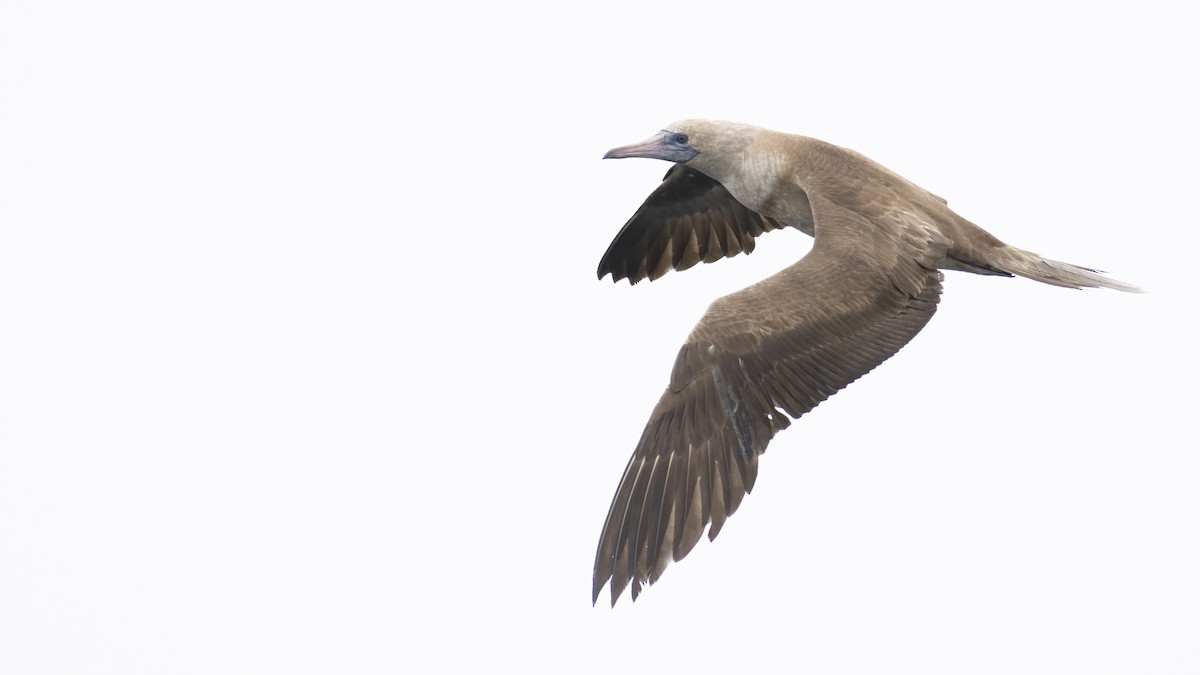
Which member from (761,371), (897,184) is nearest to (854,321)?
(761,371)

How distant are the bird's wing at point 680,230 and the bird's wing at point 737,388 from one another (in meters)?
3.20

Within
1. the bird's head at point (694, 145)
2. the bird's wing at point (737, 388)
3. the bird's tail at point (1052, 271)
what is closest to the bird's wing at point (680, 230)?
the bird's head at point (694, 145)

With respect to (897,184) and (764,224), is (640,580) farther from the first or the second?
(764,224)

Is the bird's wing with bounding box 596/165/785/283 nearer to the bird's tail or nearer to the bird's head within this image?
the bird's head

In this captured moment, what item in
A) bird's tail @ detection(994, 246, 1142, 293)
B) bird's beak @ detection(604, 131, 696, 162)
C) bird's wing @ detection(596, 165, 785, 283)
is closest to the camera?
bird's tail @ detection(994, 246, 1142, 293)

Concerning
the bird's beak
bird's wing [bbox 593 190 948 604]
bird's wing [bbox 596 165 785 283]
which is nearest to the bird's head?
the bird's beak

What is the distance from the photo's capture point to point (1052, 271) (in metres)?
11.9

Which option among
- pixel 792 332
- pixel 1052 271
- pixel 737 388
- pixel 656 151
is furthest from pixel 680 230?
pixel 737 388

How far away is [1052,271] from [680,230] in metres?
3.58

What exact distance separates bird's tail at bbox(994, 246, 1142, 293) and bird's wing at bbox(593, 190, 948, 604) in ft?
4.52

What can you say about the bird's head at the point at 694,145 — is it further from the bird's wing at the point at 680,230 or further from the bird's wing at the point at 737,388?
the bird's wing at the point at 737,388

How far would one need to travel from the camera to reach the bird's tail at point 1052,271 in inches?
464

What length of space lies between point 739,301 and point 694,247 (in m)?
3.67

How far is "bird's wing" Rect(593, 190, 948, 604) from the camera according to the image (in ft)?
33.4
